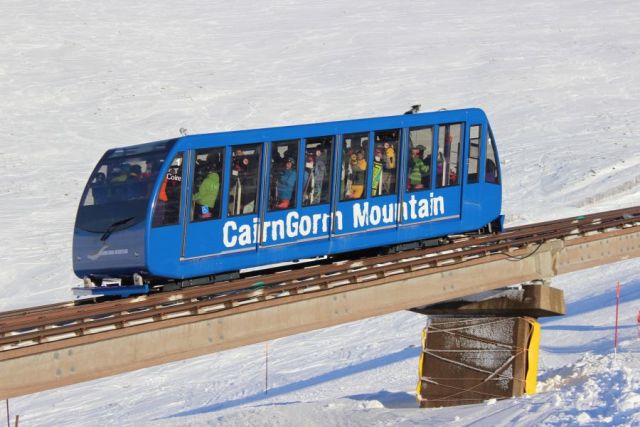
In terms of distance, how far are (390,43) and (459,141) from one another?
4230 centimetres

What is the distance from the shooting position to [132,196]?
49.8ft

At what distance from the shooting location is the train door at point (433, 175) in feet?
59.0

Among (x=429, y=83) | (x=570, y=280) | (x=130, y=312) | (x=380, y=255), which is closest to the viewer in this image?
(x=130, y=312)

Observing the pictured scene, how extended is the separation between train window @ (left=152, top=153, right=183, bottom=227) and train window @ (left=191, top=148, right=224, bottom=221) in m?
0.24

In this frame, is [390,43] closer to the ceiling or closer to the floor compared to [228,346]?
closer to the ceiling

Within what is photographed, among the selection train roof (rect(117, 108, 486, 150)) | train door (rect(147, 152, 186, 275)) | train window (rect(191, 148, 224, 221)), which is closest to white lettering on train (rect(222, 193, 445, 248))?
train window (rect(191, 148, 224, 221))

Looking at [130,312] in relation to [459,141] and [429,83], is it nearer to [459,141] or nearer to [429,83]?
[459,141]

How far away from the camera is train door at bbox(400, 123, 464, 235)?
59.0ft

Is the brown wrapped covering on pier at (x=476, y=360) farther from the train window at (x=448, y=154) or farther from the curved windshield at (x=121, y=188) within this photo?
the curved windshield at (x=121, y=188)

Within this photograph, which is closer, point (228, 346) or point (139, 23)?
point (228, 346)

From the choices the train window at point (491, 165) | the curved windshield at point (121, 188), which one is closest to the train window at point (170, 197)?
the curved windshield at point (121, 188)

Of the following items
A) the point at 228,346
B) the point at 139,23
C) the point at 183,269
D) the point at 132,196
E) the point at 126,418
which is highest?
the point at 139,23

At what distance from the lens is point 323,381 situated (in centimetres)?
2344

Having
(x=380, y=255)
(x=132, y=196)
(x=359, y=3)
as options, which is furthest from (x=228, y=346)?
(x=359, y=3)
